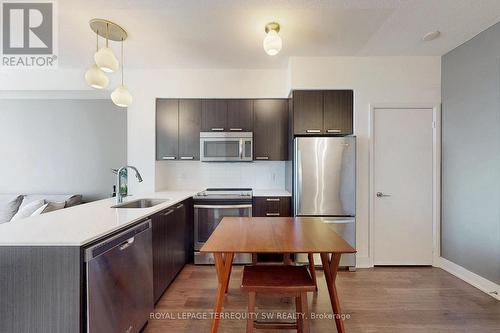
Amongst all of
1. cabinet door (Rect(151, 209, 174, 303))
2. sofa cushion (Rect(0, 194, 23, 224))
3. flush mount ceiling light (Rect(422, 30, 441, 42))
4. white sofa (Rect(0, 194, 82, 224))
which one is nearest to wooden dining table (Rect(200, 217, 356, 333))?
cabinet door (Rect(151, 209, 174, 303))

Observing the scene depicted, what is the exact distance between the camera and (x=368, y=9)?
6.72 feet

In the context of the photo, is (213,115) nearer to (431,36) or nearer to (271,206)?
(271,206)

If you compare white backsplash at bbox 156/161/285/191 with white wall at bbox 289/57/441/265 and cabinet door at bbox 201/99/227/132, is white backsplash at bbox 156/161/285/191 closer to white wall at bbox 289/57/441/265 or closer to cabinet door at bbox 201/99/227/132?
cabinet door at bbox 201/99/227/132

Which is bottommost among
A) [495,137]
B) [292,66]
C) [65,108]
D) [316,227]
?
[316,227]

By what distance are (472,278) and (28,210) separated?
209 inches

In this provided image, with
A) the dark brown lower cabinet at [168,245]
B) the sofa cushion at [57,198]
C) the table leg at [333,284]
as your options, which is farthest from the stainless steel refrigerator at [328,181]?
the sofa cushion at [57,198]

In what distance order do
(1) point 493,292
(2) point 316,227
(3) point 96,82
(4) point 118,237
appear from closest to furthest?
(4) point 118,237 < (2) point 316,227 < (3) point 96,82 < (1) point 493,292

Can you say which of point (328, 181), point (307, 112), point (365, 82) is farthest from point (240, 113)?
point (365, 82)

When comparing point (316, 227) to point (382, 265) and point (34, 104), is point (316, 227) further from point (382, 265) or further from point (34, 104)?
point (34, 104)

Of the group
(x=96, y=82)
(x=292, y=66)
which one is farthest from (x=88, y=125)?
(x=292, y=66)

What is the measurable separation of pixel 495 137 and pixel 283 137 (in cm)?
222

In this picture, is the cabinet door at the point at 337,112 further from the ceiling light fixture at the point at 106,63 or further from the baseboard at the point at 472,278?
the ceiling light fixture at the point at 106,63

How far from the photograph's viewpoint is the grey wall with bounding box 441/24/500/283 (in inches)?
89.7

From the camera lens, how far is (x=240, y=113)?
11.0ft
